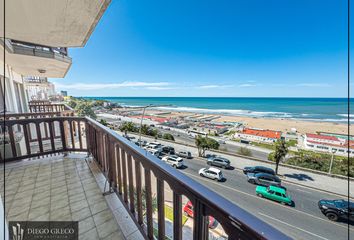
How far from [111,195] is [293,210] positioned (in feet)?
27.5

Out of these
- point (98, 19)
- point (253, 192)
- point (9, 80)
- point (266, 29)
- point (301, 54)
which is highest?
point (266, 29)

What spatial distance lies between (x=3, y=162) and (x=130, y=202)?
2.67 meters

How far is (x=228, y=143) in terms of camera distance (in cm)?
1716

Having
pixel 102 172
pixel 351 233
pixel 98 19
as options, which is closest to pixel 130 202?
pixel 102 172

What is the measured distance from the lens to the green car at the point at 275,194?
7.08m

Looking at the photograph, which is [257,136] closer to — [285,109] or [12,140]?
[12,140]

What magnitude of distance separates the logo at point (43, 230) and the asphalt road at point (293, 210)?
415 centimetres

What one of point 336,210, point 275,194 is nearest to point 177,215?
point 275,194

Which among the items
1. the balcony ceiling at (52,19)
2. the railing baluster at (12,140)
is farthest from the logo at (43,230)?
the balcony ceiling at (52,19)

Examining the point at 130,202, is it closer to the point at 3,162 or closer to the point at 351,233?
the point at 3,162

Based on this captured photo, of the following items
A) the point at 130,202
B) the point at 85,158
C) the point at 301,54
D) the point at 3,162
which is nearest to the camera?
the point at 130,202

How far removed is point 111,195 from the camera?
1.77 meters

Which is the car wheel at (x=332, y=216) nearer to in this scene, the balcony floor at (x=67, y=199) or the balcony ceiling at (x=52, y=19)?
the balcony floor at (x=67, y=199)

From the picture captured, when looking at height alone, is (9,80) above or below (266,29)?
below
